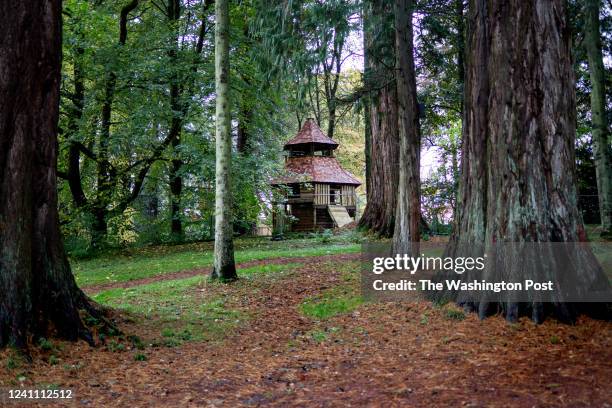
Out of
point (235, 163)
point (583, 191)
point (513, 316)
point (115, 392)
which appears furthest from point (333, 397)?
point (583, 191)

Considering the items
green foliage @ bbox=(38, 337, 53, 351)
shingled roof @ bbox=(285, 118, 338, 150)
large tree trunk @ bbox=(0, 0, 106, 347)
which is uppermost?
shingled roof @ bbox=(285, 118, 338, 150)

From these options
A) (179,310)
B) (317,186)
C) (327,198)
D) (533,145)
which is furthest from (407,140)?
(327,198)

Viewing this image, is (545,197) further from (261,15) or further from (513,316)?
(261,15)

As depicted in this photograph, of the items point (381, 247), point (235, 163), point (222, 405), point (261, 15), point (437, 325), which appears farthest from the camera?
point (235, 163)

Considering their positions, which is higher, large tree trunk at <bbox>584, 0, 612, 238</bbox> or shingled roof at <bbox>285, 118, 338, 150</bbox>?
shingled roof at <bbox>285, 118, 338, 150</bbox>

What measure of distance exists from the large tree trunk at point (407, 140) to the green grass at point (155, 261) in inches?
209

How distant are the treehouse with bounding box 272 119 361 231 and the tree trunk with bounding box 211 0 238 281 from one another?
19.0m

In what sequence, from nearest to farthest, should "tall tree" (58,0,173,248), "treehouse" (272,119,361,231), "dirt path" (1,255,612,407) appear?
"dirt path" (1,255,612,407) → "tall tree" (58,0,173,248) → "treehouse" (272,119,361,231)

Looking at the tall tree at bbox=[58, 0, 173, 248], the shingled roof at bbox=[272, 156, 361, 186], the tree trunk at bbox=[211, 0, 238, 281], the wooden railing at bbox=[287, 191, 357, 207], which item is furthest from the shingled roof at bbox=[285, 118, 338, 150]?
the tree trunk at bbox=[211, 0, 238, 281]

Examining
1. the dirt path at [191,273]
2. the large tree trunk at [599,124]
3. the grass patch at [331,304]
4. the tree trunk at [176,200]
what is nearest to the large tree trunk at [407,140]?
the grass patch at [331,304]

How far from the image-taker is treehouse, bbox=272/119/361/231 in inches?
1151

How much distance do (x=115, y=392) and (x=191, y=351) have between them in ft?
4.95

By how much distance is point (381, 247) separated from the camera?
12508 mm

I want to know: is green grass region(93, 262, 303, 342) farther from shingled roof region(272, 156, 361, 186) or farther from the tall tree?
shingled roof region(272, 156, 361, 186)
